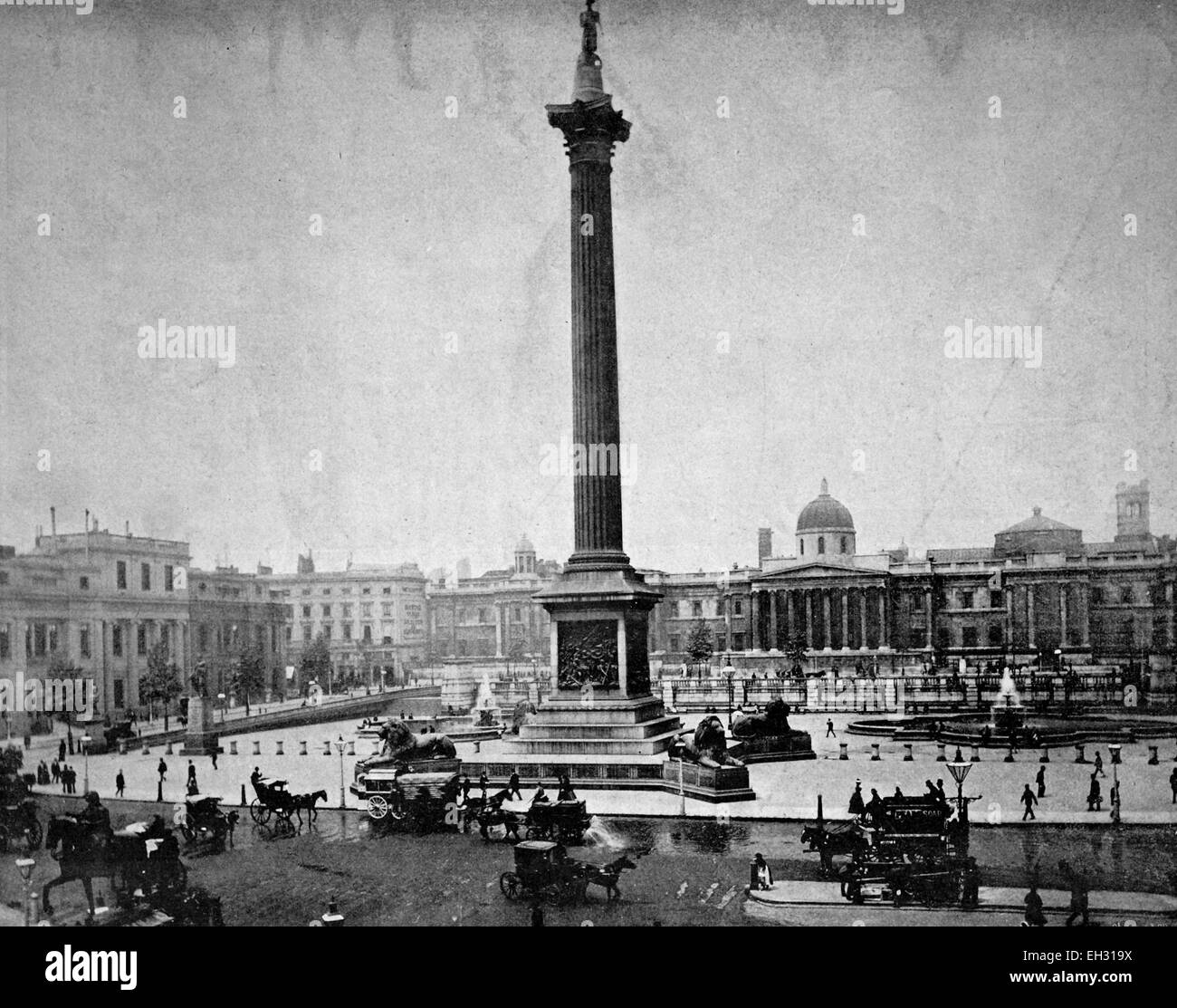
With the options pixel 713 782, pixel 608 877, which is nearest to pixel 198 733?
pixel 713 782

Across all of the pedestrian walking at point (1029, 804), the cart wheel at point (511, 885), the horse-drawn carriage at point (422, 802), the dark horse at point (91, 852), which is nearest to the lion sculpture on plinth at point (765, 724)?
the pedestrian walking at point (1029, 804)

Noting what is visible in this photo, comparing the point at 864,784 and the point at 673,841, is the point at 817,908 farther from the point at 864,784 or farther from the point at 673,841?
the point at 864,784

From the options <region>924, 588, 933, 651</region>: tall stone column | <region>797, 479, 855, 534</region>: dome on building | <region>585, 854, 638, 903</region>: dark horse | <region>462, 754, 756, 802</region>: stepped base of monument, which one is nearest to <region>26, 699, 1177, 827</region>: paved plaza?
<region>462, 754, 756, 802</region>: stepped base of monument

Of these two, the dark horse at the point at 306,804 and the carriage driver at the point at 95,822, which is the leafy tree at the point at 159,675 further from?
the carriage driver at the point at 95,822

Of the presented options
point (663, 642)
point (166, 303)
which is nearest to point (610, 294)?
point (166, 303)

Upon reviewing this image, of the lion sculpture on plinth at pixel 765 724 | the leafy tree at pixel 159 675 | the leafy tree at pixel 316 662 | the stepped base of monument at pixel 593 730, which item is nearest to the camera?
the stepped base of monument at pixel 593 730
